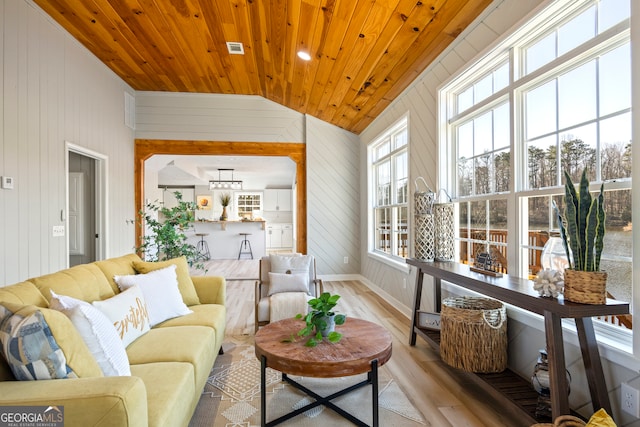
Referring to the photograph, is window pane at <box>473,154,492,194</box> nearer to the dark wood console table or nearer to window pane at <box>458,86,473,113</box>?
window pane at <box>458,86,473,113</box>

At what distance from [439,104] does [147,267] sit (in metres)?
2.96

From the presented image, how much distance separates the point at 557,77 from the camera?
2010 mm

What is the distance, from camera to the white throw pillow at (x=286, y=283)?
331cm

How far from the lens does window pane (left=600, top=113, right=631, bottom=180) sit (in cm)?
162

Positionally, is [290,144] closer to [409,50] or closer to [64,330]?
[409,50]

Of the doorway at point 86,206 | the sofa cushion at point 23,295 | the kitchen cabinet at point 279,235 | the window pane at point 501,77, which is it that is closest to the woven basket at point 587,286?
the window pane at point 501,77

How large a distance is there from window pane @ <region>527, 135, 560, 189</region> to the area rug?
1631 mm

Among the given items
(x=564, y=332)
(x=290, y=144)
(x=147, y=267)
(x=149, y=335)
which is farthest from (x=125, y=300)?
(x=290, y=144)

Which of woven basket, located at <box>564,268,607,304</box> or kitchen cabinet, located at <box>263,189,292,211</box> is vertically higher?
kitchen cabinet, located at <box>263,189,292,211</box>

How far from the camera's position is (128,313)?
1.88 m

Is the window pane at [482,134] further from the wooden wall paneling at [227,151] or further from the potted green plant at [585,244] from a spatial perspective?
the wooden wall paneling at [227,151]

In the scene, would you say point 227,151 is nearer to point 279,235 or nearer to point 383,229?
point 383,229

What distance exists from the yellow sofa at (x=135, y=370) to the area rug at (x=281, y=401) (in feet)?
0.79

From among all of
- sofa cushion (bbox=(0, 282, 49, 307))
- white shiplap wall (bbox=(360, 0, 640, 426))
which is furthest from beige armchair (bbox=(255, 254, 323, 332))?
sofa cushion (bbox=(0, 282, 49, 307))
